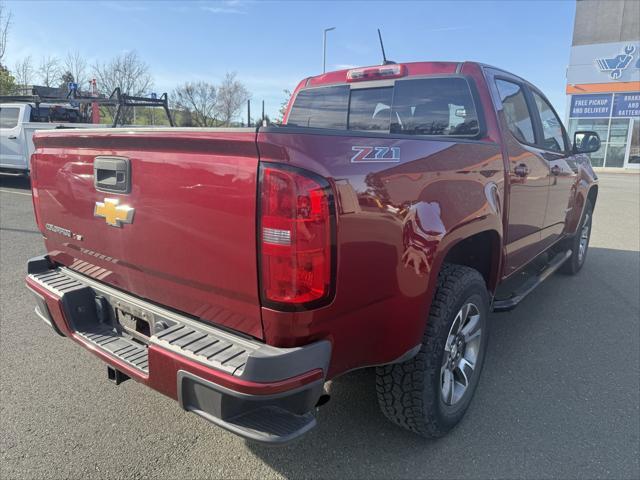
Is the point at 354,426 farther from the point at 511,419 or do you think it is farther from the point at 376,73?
the point at 376,73

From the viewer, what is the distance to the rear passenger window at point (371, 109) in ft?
11.6

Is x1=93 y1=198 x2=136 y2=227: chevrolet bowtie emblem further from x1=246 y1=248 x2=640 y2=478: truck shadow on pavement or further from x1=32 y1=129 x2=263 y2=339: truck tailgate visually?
x1=246 y1=248 x2=640 y2=478: truck shadow on pavement

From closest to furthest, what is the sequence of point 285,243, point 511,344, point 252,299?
point 285,243 → point 252,299 → point 511,344

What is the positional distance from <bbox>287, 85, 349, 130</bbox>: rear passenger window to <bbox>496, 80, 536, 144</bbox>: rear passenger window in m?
1.14

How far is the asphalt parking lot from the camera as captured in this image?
240 cm

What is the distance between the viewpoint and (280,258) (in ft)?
5.74

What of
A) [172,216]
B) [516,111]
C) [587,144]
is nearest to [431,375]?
[172,216]

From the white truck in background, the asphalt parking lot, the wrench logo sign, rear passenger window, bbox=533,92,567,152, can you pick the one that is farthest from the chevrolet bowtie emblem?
the wrench logo sign

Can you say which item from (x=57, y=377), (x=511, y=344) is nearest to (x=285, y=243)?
(x=57, y=377)

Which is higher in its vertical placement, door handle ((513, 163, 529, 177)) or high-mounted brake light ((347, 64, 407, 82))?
high-mounted brake light ((347, 64, 407, 82))

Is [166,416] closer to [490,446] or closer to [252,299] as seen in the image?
[252,299]

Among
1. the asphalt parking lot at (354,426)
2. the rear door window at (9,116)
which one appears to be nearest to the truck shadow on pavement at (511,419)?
the asphalt parking lot at (354,426)

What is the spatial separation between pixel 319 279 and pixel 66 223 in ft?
5.35

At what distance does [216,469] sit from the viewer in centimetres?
238
